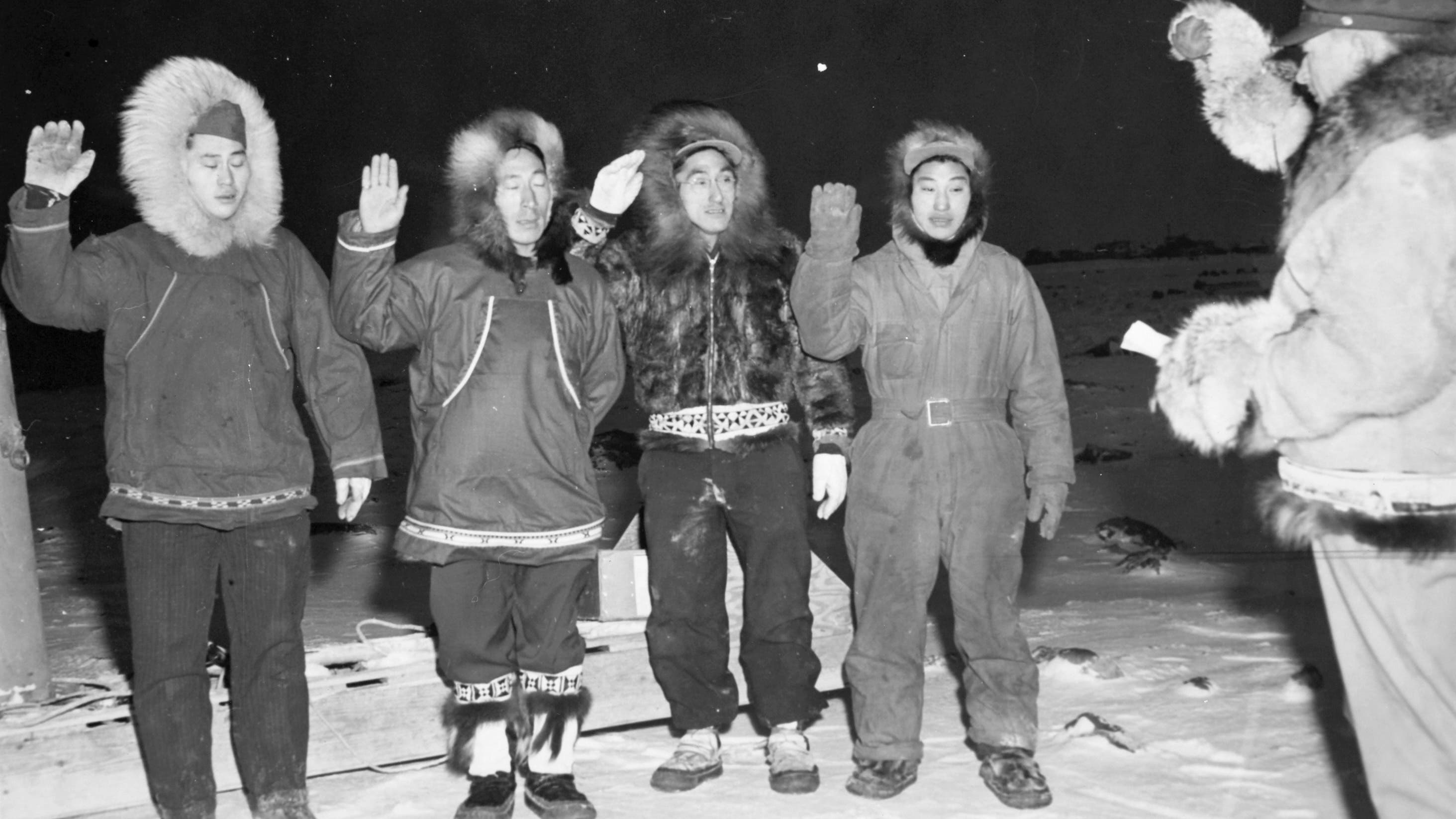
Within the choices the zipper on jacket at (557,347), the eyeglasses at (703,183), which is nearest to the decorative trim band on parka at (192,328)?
the zipper on jacket at (557,347)

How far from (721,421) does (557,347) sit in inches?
20.5

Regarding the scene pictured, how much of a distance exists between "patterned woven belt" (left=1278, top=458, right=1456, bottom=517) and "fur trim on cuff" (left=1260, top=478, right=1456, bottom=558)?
0.5 inches

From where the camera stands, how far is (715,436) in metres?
3.68

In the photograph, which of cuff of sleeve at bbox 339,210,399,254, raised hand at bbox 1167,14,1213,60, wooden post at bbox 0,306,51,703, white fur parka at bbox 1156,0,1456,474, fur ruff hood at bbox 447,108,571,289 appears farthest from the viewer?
wooden post at bbox 0,306,51,703

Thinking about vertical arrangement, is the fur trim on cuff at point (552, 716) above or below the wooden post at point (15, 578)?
below

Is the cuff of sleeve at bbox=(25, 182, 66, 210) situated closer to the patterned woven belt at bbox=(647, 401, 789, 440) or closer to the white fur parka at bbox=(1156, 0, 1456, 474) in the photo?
the patterned woven belt at bbox=(647, 401, 789, 440)

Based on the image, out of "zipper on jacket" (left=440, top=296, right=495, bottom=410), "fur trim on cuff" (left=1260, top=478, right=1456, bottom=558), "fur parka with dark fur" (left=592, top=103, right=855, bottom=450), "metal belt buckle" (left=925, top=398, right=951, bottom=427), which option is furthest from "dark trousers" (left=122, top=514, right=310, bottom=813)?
"fur trim on cuff" (left=1260, top=478, right=1456, bottom=558)

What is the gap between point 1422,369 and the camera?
2.26 metres

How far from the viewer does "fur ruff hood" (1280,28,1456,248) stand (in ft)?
7.48

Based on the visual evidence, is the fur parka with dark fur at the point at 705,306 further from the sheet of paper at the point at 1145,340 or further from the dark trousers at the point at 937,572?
the sheet of paper at the point at 1145,340

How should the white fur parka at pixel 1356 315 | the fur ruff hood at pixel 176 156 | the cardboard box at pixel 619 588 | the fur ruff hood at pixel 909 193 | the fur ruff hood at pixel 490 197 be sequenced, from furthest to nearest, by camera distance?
the cardboard box at pixel 619 588 → the fur ruff hood at pixel 909 193 → the fur ruff hood at pixel 490 197 → the fur ruff hood at pixel 176 156 → the white fur parka at pixel 1356 315

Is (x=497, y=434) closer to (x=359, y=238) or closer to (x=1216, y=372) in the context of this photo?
(x=359, y=238)

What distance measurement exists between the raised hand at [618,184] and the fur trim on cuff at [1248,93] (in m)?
1.49

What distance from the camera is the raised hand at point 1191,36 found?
3.05m
